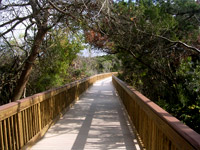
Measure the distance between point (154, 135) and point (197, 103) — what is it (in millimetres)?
3203

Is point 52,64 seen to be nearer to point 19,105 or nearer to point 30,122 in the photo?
point 30,122

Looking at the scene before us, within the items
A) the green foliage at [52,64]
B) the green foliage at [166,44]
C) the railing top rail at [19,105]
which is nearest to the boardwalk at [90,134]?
the railing top rail at [19,105]

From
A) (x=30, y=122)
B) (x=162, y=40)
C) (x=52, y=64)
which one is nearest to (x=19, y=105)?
(x=30, y=122)

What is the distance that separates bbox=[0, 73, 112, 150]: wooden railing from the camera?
103 inches

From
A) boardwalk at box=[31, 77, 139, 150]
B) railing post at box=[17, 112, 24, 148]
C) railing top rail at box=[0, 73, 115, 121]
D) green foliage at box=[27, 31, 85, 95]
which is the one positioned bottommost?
boardwalk at box=[31, 77, 139, 150]

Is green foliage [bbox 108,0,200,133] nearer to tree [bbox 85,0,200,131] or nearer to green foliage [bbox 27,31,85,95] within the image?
tree [bbox 85,0,200,131]

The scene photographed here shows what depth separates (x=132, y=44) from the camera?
5.91 meters

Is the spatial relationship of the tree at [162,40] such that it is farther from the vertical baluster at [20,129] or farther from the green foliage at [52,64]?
the vertical baluster at [20,129]

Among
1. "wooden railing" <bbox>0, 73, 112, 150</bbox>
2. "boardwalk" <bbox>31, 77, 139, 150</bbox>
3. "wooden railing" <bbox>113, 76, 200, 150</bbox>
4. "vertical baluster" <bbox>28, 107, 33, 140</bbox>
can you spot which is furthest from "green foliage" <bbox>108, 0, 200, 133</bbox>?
"vertical baluster" <bbox>28, 107, 33, 140</bbox>

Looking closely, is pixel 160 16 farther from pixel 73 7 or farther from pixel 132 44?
pixel 73 7

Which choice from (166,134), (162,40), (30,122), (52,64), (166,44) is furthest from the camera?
(52,64)

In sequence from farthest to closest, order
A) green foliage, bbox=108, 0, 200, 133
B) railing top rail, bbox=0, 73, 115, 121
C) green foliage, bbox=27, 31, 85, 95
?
green foliage, bbox=27, 31, 85, 95 → green foliage, bbox=108, 0, 200, 133 → railing top rail, bbox=0, 73, 115, 121

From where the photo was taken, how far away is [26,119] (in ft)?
10.7

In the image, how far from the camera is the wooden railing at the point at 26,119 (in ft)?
8.55
